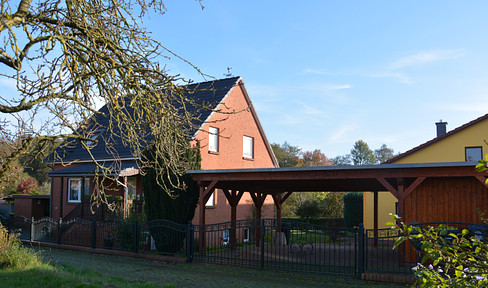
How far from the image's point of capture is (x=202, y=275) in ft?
38.0

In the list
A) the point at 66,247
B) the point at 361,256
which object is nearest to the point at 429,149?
the point at 361,256

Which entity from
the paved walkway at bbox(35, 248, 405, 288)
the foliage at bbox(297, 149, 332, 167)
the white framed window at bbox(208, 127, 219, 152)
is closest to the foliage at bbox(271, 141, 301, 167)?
the foliage at bbox(297, 149, 332, 167)

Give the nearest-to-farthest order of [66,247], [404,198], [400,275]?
1. [400,275]
2. [404,198]
3. [66,247]

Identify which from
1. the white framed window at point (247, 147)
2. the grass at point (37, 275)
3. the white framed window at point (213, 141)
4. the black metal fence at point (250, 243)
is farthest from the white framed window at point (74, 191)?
the grass at point (37, 275)

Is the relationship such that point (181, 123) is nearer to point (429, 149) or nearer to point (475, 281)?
point (475, 281)

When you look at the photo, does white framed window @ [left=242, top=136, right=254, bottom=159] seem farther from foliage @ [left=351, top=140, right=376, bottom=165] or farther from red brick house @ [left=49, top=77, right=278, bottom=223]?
foliage @ [left=351, top=140, right=376, bottom=165]

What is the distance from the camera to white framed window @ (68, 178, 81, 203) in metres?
22.1

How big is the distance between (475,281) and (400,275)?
7.07m

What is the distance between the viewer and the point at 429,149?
78.4 feet

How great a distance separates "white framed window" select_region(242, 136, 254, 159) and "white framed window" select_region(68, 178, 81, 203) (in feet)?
27.7

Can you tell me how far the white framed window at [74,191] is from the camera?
2208 cm

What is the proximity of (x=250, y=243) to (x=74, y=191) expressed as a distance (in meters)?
11.1

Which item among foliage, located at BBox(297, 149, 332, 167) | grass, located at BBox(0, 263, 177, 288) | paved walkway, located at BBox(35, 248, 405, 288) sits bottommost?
paved walkway, located at BBox(35, 248, 405, 288)

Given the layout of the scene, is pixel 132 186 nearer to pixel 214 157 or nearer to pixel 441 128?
pixel 214 157
